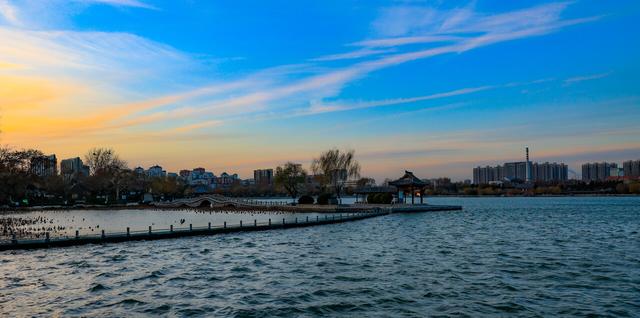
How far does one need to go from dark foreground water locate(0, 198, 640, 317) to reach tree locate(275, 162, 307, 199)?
77.1 m

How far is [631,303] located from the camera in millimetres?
21297

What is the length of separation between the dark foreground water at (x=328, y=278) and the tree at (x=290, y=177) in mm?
77090

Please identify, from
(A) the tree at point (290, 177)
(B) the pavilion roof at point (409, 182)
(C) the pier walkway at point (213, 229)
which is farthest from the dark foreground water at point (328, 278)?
(A) the tree at point (290, 177)

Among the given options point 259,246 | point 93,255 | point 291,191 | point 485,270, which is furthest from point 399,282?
point 291,191

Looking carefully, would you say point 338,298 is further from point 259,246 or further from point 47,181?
point 47,181

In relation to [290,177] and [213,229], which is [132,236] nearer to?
[213,229]

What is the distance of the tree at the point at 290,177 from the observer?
12256cm

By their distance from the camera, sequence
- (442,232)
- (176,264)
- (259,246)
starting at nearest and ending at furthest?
(176,264), (259,246), (442,232)

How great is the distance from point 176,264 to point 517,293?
20286 mm

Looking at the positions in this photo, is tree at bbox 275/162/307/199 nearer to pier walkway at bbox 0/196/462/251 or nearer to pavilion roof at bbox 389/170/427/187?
pier walkway at bbox 0/196/462/251

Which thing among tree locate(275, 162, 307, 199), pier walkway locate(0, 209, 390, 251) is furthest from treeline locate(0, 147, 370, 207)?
pier walkway locate(0, 209, 390, 251)

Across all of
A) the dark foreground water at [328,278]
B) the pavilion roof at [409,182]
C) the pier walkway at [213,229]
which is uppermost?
the pavilion roof at [409,182]

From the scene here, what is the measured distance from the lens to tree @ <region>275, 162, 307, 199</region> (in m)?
123

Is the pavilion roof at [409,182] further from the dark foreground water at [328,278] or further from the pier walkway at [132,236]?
the dark foreground water at [328,278]
